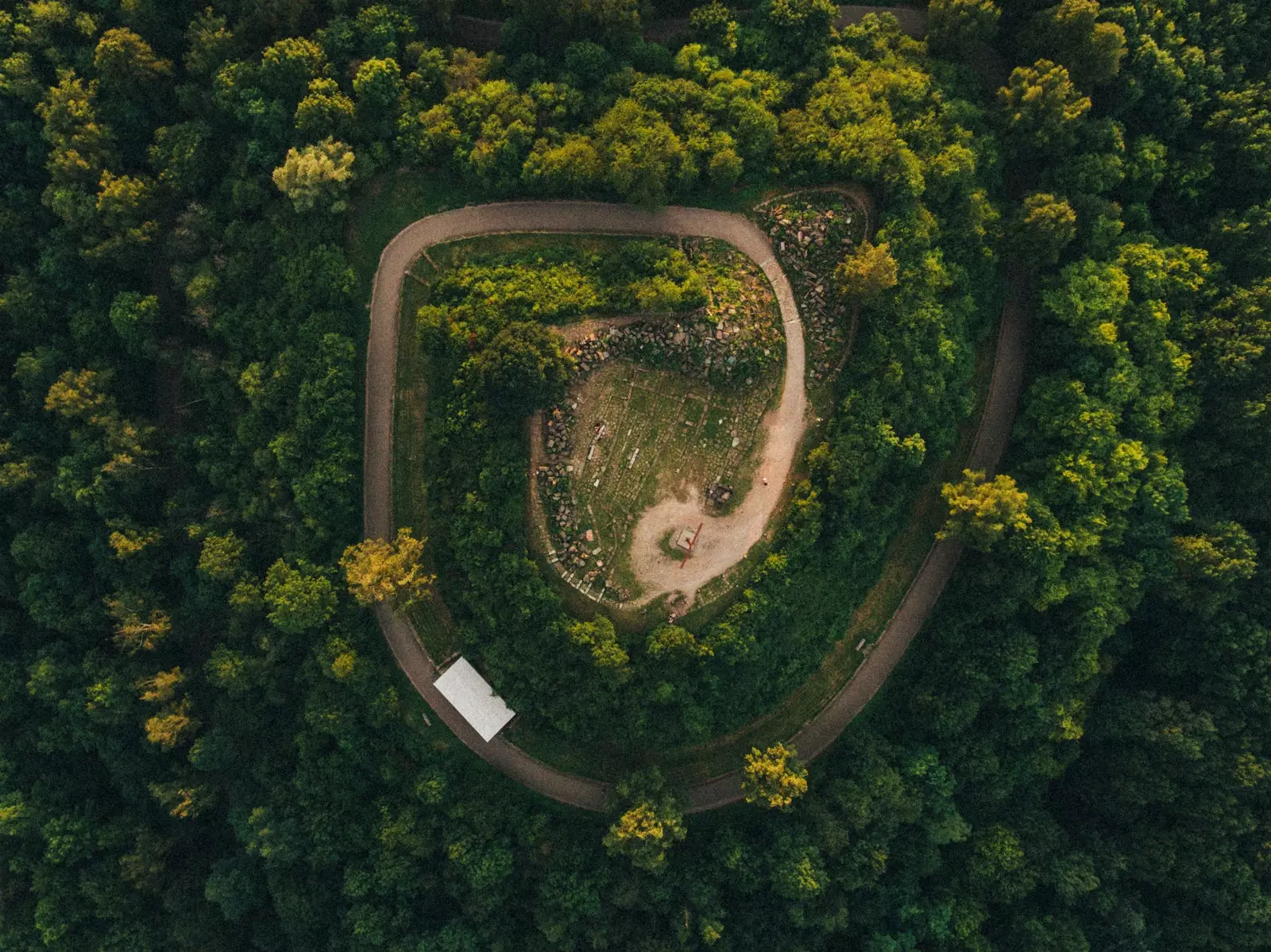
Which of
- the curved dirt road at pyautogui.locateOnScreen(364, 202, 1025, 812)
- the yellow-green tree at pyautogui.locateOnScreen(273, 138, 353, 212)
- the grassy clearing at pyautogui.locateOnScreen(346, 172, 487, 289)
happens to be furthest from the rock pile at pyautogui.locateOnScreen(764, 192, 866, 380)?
the yellow-green tree at pyautogui.locateOnScreen(273, 138, 353, 212)

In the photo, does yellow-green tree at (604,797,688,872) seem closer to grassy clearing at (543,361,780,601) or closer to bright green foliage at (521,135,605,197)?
grassy clearing at (543,361,780,601)

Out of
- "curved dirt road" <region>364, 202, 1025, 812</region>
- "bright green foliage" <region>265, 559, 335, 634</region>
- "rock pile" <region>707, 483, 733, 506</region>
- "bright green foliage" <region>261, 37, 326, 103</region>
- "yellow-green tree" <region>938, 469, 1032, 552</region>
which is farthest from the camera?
"curved dirt road" <region>364, 202, 1025, 812</region>

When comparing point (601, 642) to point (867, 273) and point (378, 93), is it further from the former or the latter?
point (378, 93)

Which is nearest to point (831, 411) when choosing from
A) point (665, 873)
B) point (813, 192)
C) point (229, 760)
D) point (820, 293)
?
point (820, 293)

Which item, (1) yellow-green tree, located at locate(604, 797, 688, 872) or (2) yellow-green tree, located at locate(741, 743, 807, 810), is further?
(2) yellow-green tree, located at locate(741, 743, 807, 810)

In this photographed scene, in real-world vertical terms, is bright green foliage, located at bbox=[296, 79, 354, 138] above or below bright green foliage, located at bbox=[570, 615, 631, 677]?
above

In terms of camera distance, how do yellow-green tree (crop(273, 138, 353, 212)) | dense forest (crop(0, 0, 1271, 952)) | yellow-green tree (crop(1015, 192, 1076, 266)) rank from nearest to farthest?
yellow-green tree (crop(273, 138, 353, 212)) → dense forest (crop(0, 0, 1271, 952)) → yellow-green tree (crop(1015, 192, 1076, 266))

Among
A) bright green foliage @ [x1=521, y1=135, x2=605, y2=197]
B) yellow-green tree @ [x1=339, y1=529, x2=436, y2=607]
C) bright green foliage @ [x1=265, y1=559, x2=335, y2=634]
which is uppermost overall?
bright green foliage @ [x1=521, y1=135, x2=605, y2=197]
